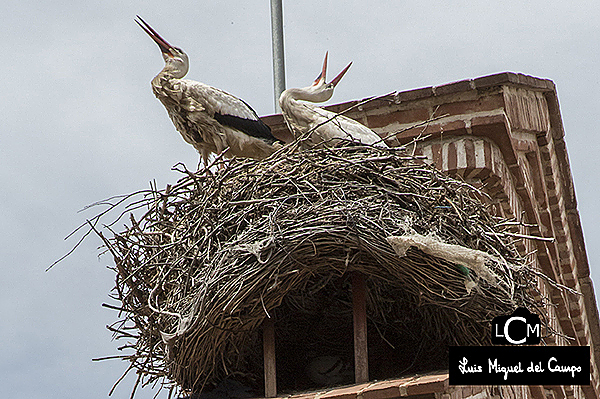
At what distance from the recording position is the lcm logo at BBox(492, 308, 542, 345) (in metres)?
6.48

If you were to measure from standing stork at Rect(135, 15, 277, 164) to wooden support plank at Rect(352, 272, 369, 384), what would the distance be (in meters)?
1.70

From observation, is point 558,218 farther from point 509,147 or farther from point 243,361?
point 243,361

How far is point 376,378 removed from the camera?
7.28 metres

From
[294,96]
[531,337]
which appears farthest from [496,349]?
[294,96]

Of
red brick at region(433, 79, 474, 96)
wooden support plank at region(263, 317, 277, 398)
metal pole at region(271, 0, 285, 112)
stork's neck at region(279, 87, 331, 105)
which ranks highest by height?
metal pole at region(271, 0, 285, 112)

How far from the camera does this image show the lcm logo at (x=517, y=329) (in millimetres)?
6477

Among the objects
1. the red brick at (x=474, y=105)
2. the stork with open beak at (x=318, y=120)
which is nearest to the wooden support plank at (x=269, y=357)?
the stork with open beak at (x=318, y=120)

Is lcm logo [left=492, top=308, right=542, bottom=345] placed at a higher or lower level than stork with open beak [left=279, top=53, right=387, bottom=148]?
lower

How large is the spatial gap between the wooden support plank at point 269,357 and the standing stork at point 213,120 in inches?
65.9

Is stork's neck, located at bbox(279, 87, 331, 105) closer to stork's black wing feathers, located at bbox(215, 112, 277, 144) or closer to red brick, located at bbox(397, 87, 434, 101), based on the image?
stork's black wing feathers, located at bbox(215, 112, 277, 144)

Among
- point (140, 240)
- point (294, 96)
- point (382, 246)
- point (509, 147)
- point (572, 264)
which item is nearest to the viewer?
point (382, 246)

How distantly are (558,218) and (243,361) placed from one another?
2.81 meters

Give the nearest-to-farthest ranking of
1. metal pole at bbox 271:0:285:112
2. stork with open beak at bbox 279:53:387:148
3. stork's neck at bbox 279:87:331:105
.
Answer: stork with open beak at bbox 279:53:387:148 < stork's neck at bbox 279:87:331:105 < metal pole at bbox 271:0:285:112

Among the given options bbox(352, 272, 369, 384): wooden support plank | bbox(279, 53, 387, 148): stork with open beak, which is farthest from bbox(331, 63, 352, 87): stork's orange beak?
bbox(352, 272, 369, 384): wooden support plank
